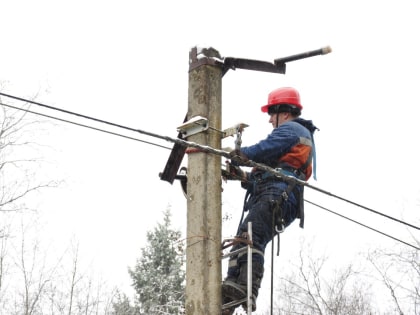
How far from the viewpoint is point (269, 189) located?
421 cm

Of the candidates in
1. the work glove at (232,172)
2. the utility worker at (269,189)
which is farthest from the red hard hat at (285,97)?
the work glove at (232,172)

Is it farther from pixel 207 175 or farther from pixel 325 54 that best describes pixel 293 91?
pixel 207 175

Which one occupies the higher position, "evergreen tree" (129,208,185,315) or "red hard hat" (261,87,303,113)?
"evergreen tree" (129,208,185,315)

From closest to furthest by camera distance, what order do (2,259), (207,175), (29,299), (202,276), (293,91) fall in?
(202,276) < (207,175) < (293,91) < (2,259) < (29,299)

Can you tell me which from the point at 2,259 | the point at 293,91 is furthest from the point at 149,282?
the point at 293,91

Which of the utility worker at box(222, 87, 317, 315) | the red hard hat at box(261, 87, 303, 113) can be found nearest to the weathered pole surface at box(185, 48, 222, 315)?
the utility worker at box(222, 87, 317, 315)

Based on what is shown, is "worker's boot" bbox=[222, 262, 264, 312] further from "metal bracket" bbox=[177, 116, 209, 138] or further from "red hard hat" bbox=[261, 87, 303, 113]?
"red hard hat" bbox=[261, 87, 303, 113]

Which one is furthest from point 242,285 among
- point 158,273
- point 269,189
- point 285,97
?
point 158,273

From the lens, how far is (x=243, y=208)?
4.40 meters

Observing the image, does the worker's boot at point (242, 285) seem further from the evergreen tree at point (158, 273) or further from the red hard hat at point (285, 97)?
the evergreen tree at point (158, 273)

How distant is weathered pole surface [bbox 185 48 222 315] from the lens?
3.58 metres

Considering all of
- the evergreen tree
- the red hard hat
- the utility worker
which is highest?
the evergreen tree

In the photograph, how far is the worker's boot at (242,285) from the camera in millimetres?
3732

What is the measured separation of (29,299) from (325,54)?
21913 millimetres
